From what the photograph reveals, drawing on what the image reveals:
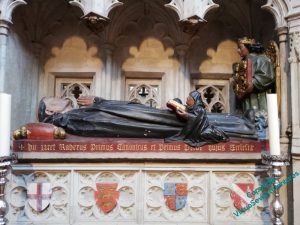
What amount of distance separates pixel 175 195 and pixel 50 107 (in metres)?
1.28

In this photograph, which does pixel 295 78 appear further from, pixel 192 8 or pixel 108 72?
pixel 108 72

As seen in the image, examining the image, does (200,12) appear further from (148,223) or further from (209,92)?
(148,223)

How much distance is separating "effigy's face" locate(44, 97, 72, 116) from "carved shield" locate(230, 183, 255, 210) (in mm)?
1528

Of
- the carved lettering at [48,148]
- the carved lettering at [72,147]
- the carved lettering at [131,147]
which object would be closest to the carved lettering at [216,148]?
the carved lettering at [131,147]

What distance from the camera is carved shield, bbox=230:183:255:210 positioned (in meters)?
2.63

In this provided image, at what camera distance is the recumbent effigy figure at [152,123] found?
2.66 m

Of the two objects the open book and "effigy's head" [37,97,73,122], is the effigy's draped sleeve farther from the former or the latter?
"effigy's head" [37,97,73,122]

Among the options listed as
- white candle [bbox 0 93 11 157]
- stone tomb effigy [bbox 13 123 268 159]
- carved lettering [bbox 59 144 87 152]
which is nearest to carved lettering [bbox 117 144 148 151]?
stone tomb effigy [bbox 13 123 268 159]

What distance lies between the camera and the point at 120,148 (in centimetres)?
261

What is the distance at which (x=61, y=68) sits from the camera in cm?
388

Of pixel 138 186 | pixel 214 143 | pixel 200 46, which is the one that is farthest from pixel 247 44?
pixel 138 186

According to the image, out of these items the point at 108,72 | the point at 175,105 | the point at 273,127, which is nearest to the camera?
the point at 273,127

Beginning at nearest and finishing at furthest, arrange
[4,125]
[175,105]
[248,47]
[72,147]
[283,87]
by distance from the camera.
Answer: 1. [4,125]
2. [72,147]
3. [175,105]
4. [283,87]
5. [248,47]

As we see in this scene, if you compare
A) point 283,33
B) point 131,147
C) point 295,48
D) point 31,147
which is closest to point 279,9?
point 283,33
